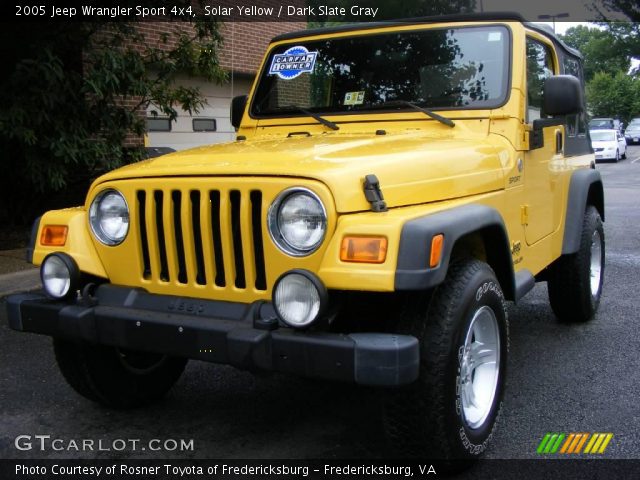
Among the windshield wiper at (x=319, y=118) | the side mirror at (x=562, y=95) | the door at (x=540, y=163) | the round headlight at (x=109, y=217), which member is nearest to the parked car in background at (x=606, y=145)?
the door at (x=540, y=163)

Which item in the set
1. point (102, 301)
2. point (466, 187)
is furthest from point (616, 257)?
point (102, 301)

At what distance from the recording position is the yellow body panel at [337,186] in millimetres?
2561

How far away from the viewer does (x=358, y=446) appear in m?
3.20

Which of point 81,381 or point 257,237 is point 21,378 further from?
point 257,237

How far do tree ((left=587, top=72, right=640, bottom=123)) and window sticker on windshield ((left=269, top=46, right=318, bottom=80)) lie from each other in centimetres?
5052

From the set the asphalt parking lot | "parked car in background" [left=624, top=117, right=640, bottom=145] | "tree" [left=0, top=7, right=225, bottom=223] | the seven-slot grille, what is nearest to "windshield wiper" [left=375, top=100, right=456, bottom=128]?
the seven-slot grille

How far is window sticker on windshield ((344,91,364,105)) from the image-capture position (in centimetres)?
403

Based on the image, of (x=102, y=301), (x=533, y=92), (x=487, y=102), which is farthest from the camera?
(x=533, y=92)

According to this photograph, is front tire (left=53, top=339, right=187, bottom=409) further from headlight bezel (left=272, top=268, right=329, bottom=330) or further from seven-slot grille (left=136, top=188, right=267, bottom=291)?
headlight bezel (left=272, top=268, right=329, bottom=330)

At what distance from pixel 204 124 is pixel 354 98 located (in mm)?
7498

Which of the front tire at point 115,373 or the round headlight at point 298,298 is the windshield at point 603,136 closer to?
the front tire at point 115,373

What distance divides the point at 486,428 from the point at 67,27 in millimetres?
5949

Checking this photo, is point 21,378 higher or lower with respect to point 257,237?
lower

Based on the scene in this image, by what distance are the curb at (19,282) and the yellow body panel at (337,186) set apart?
3160 mm
